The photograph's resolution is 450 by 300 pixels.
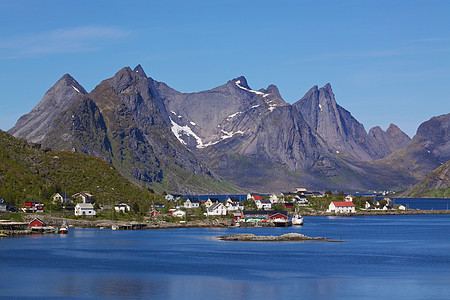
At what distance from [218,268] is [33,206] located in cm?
8600

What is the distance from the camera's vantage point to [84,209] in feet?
570

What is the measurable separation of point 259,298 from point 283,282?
10862mm

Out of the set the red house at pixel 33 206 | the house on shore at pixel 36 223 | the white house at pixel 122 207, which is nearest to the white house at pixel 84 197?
the white house at pixel 122 207

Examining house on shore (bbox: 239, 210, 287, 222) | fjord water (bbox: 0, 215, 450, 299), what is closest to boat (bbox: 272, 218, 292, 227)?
house on shore (bbox: 239, 210, 287, 222)

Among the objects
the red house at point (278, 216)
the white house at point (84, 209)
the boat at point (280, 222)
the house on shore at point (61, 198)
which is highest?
the house on shore at point (61, 198)

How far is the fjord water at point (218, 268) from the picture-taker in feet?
241

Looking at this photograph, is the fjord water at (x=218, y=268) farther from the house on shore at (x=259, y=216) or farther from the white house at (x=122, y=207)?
the house on shore at (x=259, y=216)

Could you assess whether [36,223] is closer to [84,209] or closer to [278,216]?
[84,209]

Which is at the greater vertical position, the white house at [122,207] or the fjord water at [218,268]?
the white house at [122,207]

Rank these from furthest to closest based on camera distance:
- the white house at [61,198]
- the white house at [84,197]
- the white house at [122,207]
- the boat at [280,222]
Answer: the boat at [280,222] < the white house at [122,207] < the white house at [84,197] < the white house at [61,198]

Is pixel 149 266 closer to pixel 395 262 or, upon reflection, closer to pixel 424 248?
pixel 395 262

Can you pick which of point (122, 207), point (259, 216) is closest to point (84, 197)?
point (122, 207)

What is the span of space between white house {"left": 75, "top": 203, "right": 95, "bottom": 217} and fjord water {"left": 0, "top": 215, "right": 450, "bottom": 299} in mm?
30834

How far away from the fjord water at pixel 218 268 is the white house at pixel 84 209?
101 feet
